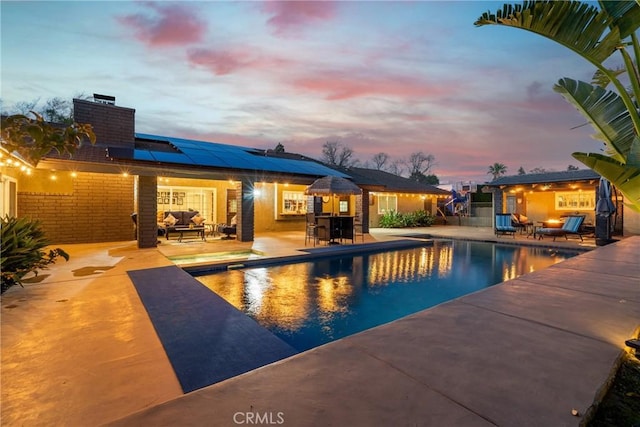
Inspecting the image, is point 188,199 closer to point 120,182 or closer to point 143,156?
point 120,182

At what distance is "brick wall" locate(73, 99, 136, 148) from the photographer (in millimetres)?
11766

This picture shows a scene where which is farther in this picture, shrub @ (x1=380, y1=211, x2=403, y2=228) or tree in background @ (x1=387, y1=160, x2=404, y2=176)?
tree in background @ (x1=387, y1=160, x2=404, y2=176)

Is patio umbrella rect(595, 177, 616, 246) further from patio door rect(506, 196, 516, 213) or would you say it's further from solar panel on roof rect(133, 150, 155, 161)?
solar panel on roof rect(133, 150, 155, 161)

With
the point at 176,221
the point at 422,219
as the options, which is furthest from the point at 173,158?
the point at 422,219

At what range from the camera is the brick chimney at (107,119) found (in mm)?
11773

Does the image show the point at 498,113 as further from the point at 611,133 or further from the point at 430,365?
the point at 430,365

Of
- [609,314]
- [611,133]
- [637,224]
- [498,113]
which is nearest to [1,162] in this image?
[611,133]

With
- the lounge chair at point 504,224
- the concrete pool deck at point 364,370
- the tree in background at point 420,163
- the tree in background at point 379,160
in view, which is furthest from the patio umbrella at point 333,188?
the tree in background at point 379,160

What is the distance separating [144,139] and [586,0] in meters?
15.8

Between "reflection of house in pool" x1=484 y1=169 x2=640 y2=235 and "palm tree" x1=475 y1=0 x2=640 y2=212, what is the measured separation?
1612 centimetres

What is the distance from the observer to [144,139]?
1395 cm

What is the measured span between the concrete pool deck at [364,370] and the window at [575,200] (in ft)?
64.1

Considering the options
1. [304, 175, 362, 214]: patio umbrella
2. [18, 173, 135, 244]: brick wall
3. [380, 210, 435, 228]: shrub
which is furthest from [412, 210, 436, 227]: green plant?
[18, 173, 135, 244]: brick wall

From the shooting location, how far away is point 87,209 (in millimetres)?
11797
